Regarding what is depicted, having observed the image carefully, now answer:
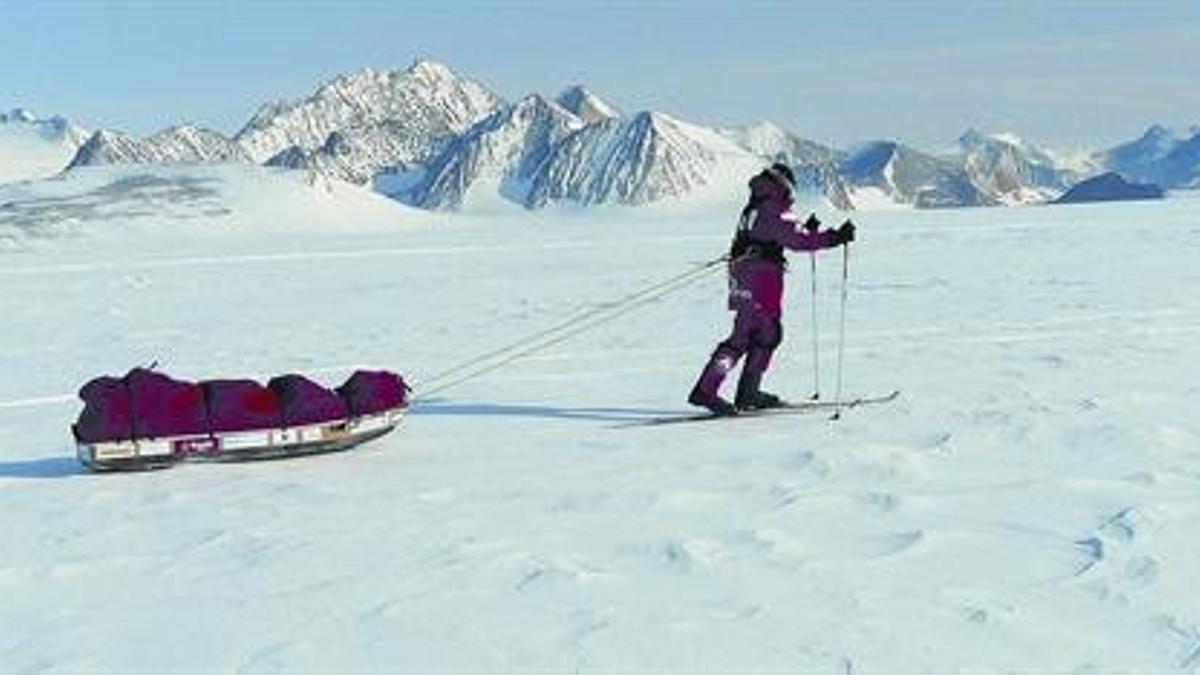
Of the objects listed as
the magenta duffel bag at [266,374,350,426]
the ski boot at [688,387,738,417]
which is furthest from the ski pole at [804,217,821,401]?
the magenta duffel bag at [266,374,350,426]

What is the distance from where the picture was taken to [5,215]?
78.5 m

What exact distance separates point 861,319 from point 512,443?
846cm

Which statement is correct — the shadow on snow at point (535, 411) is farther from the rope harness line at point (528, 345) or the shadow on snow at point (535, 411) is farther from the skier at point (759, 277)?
the skier at point (759, 277)

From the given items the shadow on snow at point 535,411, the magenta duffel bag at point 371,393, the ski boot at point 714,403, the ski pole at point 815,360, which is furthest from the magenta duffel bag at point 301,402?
the ski pole at point 815,360

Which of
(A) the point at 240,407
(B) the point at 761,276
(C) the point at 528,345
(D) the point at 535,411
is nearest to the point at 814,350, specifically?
(C) the point at 528,345

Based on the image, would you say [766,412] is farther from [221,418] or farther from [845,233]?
[221,418]

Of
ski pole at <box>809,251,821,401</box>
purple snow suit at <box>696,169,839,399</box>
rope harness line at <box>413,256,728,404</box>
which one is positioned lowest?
rope harness line at <box>413,256,728,404</box>

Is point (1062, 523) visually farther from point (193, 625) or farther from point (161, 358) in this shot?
point (161, 358)

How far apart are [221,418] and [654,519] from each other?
2958mm

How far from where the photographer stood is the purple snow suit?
9484 millimetres

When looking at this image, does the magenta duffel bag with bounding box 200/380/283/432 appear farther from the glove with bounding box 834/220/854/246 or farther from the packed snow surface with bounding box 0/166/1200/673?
the glove with bounding box 834/220/854/246

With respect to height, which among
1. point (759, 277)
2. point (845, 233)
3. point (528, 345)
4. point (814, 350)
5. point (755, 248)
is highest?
point (845, 233)

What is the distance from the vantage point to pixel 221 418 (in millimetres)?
8375

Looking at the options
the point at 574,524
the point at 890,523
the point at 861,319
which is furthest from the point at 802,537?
the point at 861,319
